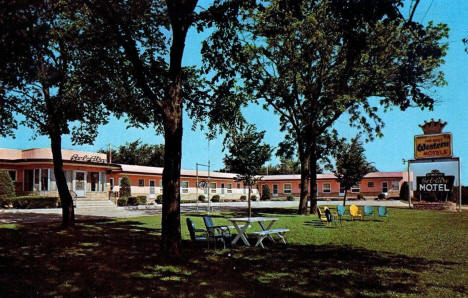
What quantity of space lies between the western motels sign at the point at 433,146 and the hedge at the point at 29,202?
97.9ft

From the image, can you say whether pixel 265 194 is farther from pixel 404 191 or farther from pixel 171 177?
pixel 171 177

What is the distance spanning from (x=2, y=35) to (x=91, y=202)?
84.0ft

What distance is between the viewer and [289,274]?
6.81 metres

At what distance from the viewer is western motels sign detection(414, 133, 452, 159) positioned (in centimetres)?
3031

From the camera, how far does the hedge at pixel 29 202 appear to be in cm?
2516

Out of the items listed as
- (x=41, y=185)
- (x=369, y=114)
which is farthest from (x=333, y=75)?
(x=41, y=185)

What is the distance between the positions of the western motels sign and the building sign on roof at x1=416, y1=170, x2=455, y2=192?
183 cm

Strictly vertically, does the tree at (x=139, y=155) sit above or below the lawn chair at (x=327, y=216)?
above

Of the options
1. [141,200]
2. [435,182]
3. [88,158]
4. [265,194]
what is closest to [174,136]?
[141,200]

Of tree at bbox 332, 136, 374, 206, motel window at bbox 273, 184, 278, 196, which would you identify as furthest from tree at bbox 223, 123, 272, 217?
motel window at bbox 273, 184, 278, 196

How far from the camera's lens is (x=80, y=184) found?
31125 millimetres

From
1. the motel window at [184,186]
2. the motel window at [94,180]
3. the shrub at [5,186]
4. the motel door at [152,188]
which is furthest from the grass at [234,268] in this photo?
the motel window at [184,186]

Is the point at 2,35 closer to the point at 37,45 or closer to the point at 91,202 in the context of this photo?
the point at 37,45

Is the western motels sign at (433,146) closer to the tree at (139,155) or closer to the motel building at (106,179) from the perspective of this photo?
the motel building at (106,179)
